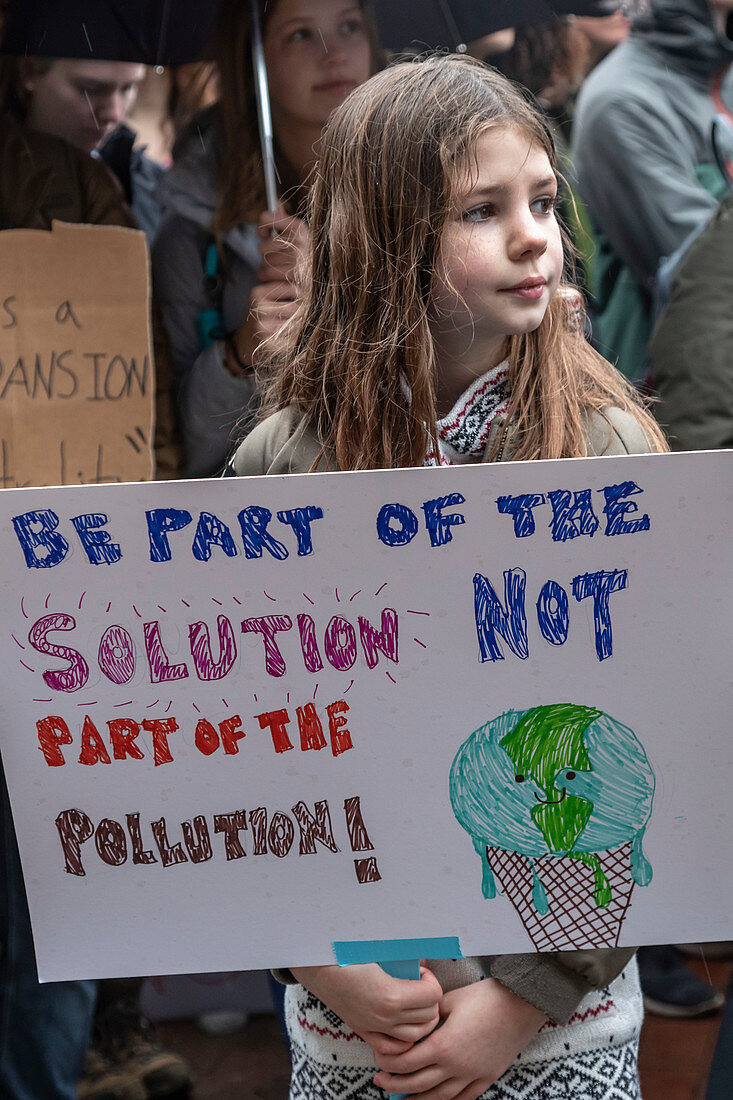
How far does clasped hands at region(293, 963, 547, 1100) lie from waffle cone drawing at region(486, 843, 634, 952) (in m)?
0.08

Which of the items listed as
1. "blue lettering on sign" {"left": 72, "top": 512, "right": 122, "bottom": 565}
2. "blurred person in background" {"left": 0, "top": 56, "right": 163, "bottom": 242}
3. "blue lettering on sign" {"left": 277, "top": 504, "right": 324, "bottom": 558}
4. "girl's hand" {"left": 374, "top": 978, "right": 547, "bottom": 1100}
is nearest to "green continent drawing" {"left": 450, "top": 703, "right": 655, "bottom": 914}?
"girl's hand" {"left": 374, "top": 978, "right": 547, "bottom": 1100}

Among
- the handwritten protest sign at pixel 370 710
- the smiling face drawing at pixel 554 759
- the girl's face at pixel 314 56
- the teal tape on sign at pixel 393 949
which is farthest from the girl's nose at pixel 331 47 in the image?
the teal tape on sign at pixel 393 949

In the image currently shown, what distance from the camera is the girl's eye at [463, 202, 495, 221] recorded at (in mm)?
871

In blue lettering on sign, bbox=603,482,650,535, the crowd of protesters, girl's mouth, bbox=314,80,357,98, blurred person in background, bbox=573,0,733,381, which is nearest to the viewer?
blue lettering on sign, bbox=603,482,650,535

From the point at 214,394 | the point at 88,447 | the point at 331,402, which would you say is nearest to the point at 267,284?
the point at 214,394

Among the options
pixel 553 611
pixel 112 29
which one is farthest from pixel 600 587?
pixel 112 29

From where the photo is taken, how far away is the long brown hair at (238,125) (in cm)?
165

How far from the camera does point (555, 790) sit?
0.87m

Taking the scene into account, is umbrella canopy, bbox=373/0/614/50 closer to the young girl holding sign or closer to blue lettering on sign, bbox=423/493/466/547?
the young girl holding sign

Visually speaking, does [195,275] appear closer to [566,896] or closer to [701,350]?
[701,350]

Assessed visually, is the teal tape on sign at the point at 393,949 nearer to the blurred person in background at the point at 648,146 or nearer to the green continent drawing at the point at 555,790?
the green continent drawing at the point at 555,790

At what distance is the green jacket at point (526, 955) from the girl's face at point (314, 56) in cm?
74

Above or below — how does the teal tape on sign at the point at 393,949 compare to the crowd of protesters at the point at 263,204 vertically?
below

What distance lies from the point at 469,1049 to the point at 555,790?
23 cm
